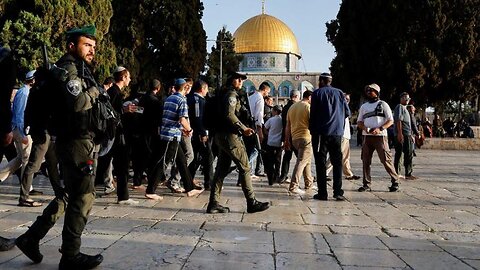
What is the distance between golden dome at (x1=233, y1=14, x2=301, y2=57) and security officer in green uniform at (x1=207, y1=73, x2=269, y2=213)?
6971 centimetres

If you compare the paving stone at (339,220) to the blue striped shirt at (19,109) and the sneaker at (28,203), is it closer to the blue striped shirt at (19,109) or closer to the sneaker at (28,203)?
the sneaker at (28,203)

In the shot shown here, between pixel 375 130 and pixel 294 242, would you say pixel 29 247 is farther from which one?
pixel 375 130

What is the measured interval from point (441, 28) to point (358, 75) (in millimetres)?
4910

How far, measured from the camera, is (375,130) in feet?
26.4

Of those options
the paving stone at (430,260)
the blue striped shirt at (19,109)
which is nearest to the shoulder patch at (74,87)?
the paving stone at (430,260)

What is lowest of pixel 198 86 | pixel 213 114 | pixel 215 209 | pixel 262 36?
pixel 215 209

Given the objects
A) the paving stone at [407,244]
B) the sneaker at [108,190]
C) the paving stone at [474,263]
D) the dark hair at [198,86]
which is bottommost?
the paving stone at [474,263]

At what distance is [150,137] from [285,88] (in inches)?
2752

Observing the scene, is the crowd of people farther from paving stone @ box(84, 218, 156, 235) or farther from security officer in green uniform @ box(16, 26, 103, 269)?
paving stone @ box(84, 218, 156, 235)

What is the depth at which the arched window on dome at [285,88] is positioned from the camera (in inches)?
3005

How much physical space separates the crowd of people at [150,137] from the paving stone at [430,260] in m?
2.20

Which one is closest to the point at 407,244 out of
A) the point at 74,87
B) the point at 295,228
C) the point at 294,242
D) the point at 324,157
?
the point at 294,242

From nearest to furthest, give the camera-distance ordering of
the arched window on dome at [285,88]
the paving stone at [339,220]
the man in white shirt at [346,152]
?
the paving stone at [339,220] < the man in white shirt at [346,152] < the arched window on dome at [285,88]

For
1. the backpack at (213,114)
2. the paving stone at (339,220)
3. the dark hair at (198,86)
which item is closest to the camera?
the paving stone at (339,220)
